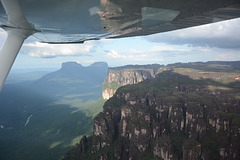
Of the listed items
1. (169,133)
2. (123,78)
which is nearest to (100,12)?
(169,133)

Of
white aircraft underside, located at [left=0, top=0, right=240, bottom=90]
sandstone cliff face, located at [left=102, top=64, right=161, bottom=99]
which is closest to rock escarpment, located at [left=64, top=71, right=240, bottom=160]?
white aircraft underside, located at [left=0, top=0, right=240, bottom=90]

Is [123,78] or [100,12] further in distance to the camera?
[123,78]

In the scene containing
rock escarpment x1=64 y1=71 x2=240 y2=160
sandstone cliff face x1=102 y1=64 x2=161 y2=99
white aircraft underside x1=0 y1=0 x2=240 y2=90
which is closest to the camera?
white aircraft underside x1=0 y1=0 x2=240 y2=90

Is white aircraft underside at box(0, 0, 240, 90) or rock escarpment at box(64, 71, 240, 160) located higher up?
white aircraft underside at box(0, 0, 240, 90)

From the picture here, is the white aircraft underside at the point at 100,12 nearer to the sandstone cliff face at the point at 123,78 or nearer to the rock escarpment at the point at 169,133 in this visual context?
the rock escarpment at the point at 169,133

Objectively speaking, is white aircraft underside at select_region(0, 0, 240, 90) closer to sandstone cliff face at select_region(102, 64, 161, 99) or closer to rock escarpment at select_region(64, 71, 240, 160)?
rock escarpment at select_region(64, 71, 240, 160)

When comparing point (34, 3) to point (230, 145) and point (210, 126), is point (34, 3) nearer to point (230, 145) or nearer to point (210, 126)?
point (230, 145)

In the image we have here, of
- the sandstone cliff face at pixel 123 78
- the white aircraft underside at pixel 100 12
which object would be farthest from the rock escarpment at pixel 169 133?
the sandstone cliff face at pixel 123 78

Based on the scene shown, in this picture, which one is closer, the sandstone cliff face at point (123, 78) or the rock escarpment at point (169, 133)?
the rock escarpment at point (169, 133)

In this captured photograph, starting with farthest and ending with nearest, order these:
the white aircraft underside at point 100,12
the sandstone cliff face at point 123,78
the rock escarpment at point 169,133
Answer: the sandstone cliff face at point 123,78, the rock escarpment at point 169,133, the white aircraft underside at point 100,12

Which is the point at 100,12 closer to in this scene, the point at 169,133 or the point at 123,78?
the point at 169,133

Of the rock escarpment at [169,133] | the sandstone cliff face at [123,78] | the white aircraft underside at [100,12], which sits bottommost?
the rock escarpment at [169,133]

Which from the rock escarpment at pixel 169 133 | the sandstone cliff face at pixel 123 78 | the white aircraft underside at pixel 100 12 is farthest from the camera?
the sandstone cliff face at pixel 123 78
